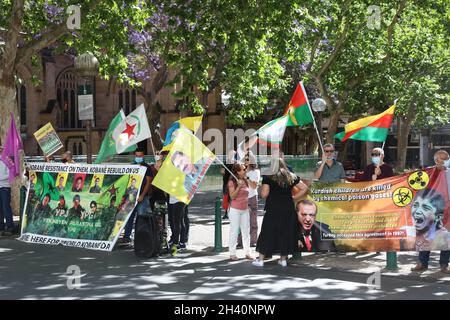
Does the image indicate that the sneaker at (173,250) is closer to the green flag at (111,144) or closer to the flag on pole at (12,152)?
the green flag at (111,144)

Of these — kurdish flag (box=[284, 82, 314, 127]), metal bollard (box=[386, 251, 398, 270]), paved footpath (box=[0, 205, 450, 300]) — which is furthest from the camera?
kurdish flag (box=[284, 82, 314, 127])

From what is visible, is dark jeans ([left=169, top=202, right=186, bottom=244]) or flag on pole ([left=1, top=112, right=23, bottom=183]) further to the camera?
flag on pole ([left=1, top=112, right=23, bottom=183])

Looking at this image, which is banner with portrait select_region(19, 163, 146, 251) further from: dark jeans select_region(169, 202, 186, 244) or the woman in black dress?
the woman in black dress

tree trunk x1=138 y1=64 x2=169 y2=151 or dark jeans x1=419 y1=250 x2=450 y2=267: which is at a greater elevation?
tree trunk x1=138 y1=64 x2=169 y2=151

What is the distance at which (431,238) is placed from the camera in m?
9.28

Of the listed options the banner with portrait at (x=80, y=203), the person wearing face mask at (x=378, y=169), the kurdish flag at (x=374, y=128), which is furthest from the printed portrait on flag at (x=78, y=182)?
the person wearing face mask at (x=378, y=169)

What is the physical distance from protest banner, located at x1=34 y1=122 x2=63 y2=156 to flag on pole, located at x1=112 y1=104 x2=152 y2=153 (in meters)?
2.36

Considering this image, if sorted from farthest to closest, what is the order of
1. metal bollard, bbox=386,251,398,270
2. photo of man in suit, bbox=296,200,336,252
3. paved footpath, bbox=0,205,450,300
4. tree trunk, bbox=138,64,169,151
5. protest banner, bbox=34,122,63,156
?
tree trunk, bbox=138,64,169,151 < protest banner, bbox=34,122,63,156 < photo of man in suit, bbox=296,200,336,252 < metal bollard, bbox=386,251,398,270 < paved footpath, bbox=0,205,450,300

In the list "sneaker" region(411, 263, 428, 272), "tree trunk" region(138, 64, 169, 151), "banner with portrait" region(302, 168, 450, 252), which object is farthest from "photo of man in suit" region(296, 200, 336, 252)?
"tree trunk" region(138, 64, 169, 151)

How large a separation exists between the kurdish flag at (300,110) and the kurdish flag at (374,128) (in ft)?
2.47

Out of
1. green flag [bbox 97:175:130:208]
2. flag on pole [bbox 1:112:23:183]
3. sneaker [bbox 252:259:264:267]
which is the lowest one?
sneaker [bbox 252:259:264:267]

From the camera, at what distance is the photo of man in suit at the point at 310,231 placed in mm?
10094

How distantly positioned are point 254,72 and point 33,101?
80.5ft

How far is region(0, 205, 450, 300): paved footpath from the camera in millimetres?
7875
